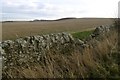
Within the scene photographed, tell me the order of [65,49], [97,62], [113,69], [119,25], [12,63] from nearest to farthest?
[113,69]
[97,62]
[12,63]
[65,49]
[119,25]

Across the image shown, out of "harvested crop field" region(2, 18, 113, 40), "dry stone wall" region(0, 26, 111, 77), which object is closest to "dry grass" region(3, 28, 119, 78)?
"dry stone wall" region(0, 26, 111, 77)

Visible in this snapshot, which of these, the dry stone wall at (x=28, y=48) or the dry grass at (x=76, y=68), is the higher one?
the dry stone wall at (x=28, y=48)

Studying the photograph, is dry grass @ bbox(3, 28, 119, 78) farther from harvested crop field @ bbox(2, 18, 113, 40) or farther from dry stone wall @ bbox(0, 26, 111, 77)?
harvested crop field @ bbox(2, 18, 113, 40)

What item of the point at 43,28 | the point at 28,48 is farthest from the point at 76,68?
the point at 43,28

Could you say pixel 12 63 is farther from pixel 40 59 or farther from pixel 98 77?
pixel 98 77

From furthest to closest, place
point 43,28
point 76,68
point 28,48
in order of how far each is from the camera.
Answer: point 43,28 < point 28,48 < point 76,68

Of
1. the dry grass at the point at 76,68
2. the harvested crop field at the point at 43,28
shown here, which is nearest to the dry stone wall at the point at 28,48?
the dry grass at the point at 76,68

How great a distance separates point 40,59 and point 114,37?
122 inches

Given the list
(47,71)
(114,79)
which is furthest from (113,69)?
(47,71)

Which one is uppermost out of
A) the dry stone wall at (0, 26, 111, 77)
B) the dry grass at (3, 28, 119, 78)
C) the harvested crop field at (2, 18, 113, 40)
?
the harvested crop field at (2, 18, 113, 40)

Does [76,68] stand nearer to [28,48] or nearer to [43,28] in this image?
[28,48]

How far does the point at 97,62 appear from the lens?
22.3 ft

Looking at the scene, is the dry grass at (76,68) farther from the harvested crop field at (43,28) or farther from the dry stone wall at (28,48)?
the harvested crop field at (43,28)

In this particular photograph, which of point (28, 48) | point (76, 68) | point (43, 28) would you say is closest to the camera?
point (76, 68)
